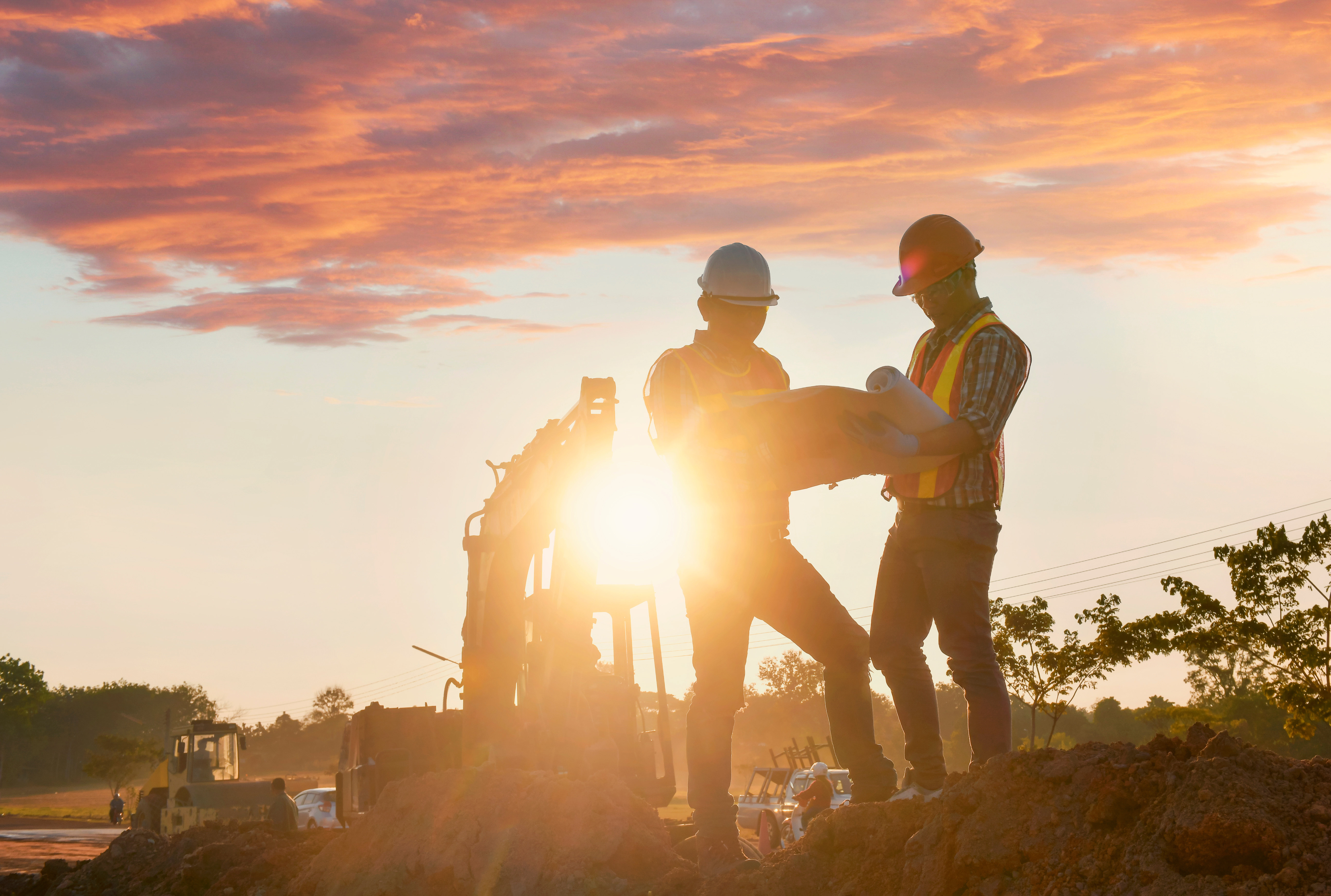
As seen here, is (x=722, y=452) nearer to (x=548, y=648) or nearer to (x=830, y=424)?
(x=830, y=424)

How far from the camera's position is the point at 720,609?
16.3 ft

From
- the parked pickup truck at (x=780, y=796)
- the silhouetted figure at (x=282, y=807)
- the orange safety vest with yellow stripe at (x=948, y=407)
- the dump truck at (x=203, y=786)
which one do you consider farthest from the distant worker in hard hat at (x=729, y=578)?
the dump truck at (x=203, y=786)

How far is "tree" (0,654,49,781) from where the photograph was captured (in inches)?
4181

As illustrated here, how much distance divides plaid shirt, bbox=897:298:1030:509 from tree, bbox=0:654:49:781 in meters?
114

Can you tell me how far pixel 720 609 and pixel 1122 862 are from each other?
6.79 ft

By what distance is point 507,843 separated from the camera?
5324 mm

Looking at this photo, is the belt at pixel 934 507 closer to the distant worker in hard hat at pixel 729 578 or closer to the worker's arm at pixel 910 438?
the worker's arm at pixel 910 438

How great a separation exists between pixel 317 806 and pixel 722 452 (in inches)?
1000

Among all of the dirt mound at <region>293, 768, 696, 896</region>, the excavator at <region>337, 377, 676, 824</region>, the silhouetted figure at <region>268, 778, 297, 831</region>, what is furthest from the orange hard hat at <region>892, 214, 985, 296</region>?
the silhouetted figure at <region>268, 778, 297, 831</region>

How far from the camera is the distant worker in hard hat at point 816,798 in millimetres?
7715

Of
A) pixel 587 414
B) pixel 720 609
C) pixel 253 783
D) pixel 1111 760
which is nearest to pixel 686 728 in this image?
pixel 720 609

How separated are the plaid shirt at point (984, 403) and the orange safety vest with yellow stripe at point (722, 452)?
0.55m

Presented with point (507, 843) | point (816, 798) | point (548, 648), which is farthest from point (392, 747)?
point (507, 843)

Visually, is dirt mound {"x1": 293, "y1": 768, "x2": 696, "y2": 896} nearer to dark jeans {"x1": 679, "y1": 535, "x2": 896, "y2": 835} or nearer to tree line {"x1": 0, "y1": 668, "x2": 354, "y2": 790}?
dark jeans {"x1": 679, "y1": 535, "x2": 896, "y2": 835}
